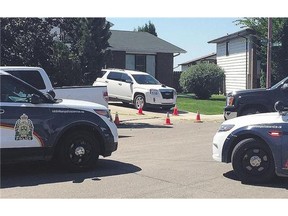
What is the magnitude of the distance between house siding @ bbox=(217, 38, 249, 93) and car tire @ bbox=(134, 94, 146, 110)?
13290mm

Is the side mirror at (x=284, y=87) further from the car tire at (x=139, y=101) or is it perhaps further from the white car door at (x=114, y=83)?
the white car door at (x=114, y=83)

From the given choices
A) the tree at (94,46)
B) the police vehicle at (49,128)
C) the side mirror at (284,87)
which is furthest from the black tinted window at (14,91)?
the tree at (94,46)

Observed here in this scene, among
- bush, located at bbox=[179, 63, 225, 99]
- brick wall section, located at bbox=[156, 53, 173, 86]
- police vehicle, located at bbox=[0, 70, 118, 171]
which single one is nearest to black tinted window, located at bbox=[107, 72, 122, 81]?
bush, located at bbox=[179, 63, 225, 99]

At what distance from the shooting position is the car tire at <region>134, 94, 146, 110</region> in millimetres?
21047

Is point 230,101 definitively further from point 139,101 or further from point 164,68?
A: point 164,68

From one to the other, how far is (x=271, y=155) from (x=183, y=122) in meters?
10.4

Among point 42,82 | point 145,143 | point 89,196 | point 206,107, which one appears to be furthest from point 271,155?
point 206,107

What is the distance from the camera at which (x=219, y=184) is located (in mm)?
6852

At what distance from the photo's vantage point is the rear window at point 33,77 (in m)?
11.7

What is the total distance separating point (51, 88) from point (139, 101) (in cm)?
971

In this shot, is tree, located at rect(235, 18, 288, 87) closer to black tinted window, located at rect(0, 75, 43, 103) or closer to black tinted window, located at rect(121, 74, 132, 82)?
black tinted window, located at rect(121, 74, 132, 82)

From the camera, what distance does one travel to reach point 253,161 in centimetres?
691

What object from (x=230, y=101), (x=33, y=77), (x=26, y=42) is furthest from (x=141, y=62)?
(x=33, y=77)

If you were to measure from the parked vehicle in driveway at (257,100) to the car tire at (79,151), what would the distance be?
20.8 ft
